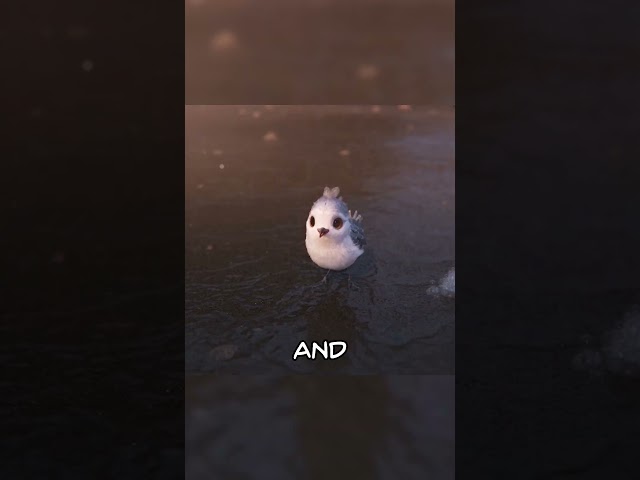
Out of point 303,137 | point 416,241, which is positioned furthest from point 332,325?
point 303,137

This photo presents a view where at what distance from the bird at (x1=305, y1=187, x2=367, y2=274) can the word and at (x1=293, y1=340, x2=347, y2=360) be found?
447mm

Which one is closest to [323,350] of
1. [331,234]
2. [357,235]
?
[331,234]

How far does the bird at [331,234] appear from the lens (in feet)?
8.05

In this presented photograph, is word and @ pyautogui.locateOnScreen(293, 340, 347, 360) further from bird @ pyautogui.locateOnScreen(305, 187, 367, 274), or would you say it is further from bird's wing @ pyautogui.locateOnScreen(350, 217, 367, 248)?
bird's wing @ pyautogui.locateOnScreen(350, 217, 367, 248)

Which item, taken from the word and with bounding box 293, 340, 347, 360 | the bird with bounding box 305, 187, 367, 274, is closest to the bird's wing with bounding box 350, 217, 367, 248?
the bird with bounding box 305, 187, 367, 274

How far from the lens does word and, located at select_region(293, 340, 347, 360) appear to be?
2.21m

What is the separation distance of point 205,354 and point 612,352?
1.59 meters

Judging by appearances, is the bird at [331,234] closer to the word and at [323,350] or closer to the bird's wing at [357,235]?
the bird's wing at [357,235]

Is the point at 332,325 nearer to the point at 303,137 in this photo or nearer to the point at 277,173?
the point at 277,173

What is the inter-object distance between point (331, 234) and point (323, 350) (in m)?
0.54

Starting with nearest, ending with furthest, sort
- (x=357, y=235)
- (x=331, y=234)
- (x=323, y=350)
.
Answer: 1. (x=323, y=350)
2. (x=331, y=234)
3. (x=357, y=235)

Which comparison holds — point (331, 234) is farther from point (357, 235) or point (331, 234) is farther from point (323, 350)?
point (323, 350)

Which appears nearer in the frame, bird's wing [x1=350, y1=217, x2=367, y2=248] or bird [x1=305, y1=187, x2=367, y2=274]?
bird [x1=305, y1=187, x2=367, y2=274]

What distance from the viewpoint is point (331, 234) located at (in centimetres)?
246
